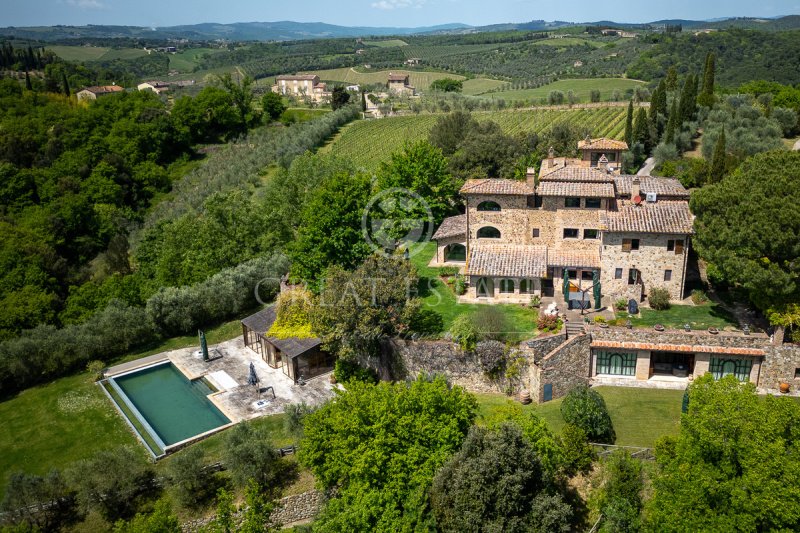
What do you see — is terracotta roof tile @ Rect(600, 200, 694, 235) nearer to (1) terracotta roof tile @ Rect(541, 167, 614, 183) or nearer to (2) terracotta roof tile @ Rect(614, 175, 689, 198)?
(2) terracotta roof tile @ Rect(614, 175, 689, 198)

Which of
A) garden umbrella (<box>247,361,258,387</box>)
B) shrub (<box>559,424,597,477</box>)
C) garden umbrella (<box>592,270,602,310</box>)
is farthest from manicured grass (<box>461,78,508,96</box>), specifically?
shrub (<box>559,424,597,477</box>)

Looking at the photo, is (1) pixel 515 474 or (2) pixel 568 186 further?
(2) pixel 568 186

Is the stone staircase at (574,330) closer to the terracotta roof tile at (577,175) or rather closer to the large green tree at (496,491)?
the large green tree at (496,491)

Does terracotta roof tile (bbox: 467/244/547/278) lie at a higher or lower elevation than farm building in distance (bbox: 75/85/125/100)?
lower

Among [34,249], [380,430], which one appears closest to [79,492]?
[380,430]

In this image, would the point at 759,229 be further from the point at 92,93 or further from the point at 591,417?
the point at 92,93

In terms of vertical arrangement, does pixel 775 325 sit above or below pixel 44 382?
above

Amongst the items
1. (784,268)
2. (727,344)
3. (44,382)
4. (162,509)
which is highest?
(784,268)

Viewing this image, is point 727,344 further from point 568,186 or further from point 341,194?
point 341,194
